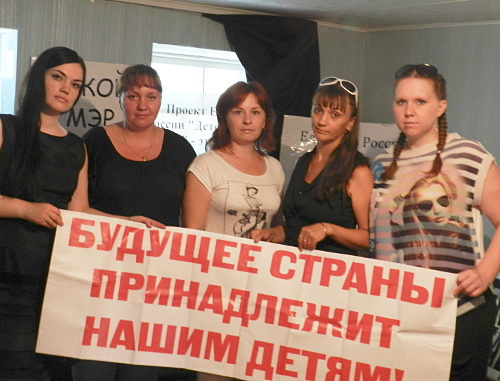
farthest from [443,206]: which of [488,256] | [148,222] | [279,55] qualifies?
[279,55]

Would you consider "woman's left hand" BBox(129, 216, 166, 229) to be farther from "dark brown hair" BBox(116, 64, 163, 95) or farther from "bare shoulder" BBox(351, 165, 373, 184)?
"bare shoulder" BBox(351, 165, 373, 184)

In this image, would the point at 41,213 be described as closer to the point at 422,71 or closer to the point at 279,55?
the point at 422,71

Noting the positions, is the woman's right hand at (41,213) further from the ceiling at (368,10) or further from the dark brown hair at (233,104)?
the ceiling at (368,10)

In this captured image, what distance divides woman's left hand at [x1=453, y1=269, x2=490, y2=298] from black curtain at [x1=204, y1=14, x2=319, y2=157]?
334 centimetres

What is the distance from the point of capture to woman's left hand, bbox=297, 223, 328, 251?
251 centimetres

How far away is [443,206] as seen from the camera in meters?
2.28

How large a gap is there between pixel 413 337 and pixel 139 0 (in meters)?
3.45

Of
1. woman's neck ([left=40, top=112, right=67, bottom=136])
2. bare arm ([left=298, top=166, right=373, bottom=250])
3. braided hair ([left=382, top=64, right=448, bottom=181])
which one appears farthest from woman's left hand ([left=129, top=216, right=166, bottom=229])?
braided hair ([left=382, top=64, right=448, bottom=181])

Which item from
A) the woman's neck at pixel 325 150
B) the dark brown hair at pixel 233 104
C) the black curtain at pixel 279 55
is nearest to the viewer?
the woman's neck at pixel 325 150

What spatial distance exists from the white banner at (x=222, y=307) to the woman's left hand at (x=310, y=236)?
0.03 m

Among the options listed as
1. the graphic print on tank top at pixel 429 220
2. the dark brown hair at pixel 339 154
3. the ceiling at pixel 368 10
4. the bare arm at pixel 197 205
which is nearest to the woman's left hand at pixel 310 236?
the dark brown hair at pixel 339 154

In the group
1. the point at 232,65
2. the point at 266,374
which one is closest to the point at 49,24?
the point at 232,65

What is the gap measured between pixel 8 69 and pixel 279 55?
1981 mm

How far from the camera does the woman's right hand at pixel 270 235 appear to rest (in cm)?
260
